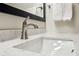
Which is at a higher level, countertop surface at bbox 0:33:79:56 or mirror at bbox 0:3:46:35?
mirror at bbox 0:3:46:35

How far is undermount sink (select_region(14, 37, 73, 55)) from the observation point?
88cm

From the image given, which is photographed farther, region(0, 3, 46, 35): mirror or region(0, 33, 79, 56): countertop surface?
region(0, 3, 46, 35): mirror

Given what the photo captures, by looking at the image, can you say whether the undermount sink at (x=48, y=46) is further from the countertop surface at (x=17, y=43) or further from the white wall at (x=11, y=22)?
the white wall at (x=11, y=22)

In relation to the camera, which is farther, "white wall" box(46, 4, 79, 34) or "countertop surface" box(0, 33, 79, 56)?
"white wall" box(46, 4, 79, 34)

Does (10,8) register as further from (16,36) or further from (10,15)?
(16,36)

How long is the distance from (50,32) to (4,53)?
412 mm

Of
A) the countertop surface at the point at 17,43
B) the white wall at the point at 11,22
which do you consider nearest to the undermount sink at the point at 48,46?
the countertop surface at the point at 17,43

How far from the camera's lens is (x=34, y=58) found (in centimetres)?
80

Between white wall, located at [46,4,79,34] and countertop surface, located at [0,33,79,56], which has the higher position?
white wall, located at [46,4,79,34]

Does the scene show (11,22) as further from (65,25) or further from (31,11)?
(65,25)

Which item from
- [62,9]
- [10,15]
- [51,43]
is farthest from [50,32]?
[10,15]

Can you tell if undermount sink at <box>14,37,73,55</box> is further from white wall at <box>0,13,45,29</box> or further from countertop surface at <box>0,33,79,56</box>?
white wall at <box>0,13,45,29</box>

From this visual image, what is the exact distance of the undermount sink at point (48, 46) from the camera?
34.7 inches

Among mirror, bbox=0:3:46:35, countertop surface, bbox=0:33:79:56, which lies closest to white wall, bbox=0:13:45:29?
mirror, bbox=0:3:46:35
